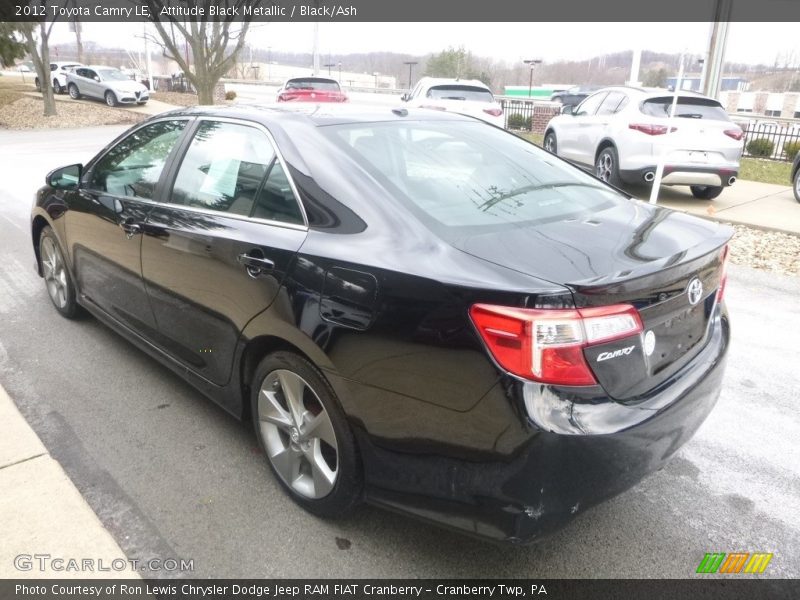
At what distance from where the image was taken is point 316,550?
250 cm

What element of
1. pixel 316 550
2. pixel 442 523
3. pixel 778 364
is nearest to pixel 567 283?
pixel 442 523

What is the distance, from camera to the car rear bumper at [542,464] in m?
1.89

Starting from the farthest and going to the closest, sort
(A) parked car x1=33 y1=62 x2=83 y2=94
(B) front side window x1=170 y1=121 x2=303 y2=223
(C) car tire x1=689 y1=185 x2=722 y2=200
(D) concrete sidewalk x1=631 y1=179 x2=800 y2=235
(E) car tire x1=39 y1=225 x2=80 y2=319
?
1. (A) parked car x1=33 y1=62 x2=83 y2=94
2. (C) car tire x1=689 y1=185 x2=722 y2=200
3. (D) concrete sidewalk x1=631 y1=179 x2=800 y2=235
4. (E) car tire x1=39 y1=225 x2=80 y2=319
5. (B) front side window x1=170 y1=121 x2=303 y2=223

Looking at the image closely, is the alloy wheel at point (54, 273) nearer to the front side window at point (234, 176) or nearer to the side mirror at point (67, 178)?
the side mirror at point (67, 178)

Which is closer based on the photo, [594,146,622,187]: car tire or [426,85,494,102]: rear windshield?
[594,146,622,187]: car tire

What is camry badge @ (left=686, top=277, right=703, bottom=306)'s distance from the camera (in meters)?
2.28

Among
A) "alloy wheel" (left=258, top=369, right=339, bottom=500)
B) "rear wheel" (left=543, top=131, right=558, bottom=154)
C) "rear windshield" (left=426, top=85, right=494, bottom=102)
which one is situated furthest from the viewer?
"rear windshield" (left=426, top=85, right=494, bottom=102)

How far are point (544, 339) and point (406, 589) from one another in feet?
3.69

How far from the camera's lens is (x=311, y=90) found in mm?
17859

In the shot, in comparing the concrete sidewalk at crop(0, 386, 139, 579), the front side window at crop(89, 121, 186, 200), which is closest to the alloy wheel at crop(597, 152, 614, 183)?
the front side window at crop(89, 121, 186, 200)

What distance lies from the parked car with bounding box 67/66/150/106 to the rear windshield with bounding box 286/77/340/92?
14797 mm

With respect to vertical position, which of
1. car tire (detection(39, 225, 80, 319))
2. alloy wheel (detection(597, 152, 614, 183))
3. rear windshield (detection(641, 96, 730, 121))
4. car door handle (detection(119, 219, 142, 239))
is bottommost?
car tire (detection(39, 225, 80, 319))

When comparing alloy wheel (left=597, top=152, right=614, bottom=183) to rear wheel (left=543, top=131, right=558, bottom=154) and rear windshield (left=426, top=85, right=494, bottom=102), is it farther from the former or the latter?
rear windshield (left=426, top=85, right=494, bottom=102)

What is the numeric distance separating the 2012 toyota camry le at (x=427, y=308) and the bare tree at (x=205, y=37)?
58.0ft
